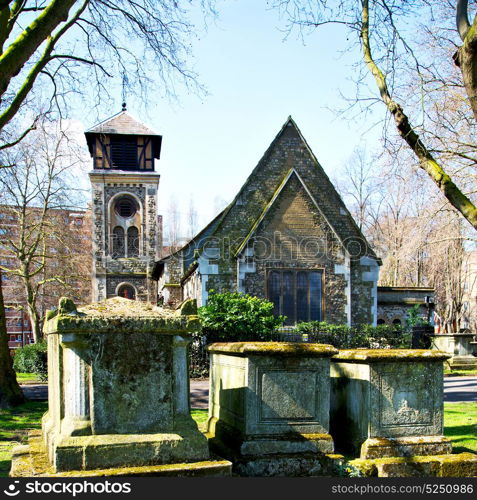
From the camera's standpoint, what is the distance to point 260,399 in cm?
571

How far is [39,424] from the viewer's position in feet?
32.6

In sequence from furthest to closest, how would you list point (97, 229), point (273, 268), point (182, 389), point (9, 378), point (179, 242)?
1. point (179, 242)
2. point (97, 229)
3. point (273, 268)
4. point (9, 378)
5. point (182, 389)

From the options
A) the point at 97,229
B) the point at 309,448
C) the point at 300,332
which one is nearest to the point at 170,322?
the point at 309,448

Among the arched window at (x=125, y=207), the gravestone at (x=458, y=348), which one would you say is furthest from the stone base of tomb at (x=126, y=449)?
the arched window at (x=125, y=207)

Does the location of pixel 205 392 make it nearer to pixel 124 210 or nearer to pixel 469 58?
pixel 469 58

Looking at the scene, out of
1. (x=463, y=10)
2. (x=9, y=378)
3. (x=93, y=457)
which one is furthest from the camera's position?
(x=9, y=378)

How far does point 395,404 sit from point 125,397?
9.42 feet

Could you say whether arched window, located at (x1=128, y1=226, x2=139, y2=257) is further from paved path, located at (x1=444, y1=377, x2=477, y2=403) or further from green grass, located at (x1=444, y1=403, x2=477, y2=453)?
green grass, located at (x1=444, y1=403, x2=477, y2=453)

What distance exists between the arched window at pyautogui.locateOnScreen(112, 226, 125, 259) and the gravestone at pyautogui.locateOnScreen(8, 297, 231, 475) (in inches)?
1439

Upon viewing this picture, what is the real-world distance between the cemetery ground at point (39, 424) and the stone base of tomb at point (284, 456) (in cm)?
162

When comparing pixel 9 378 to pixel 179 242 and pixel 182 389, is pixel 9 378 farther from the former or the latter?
pixel 179 242

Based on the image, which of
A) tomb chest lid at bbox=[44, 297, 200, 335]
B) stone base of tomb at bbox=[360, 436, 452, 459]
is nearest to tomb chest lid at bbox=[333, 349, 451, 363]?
stone base of tomb at bbox=[360, 436, 452, 459]

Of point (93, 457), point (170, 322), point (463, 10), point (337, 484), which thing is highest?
point (463, 10)

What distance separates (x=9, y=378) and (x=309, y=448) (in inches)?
342
